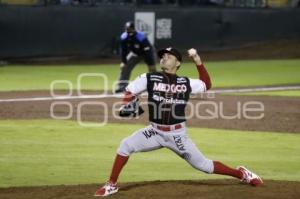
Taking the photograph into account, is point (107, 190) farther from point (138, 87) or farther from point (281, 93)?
point (281, 93)

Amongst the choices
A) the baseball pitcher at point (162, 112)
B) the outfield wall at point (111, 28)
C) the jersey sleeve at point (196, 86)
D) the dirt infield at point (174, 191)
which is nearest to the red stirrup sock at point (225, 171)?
the dirt infield at point (174, 191)

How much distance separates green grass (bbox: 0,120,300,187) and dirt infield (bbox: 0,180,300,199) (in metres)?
0.78

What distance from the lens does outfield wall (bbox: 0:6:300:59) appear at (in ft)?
91.2

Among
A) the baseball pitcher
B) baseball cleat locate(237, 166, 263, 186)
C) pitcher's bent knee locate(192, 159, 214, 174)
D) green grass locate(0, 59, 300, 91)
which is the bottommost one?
green grass locate(0, 59, 300, 91)

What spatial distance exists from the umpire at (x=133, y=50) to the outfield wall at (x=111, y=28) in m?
8.84

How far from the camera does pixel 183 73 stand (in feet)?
82.0

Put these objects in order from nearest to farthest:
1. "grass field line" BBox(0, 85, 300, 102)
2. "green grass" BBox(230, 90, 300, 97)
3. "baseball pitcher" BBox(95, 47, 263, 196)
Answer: "baseball pitcher" BBox(95, 47, 263, 196), "grass field line" BBox(0, 85, 300, 102), "green grass" BBox(230, 90, 300, 97)

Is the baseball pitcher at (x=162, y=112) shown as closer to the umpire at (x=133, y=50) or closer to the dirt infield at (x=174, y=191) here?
the dirt infield at (x=174, y=191)

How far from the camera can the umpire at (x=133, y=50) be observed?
19.2m

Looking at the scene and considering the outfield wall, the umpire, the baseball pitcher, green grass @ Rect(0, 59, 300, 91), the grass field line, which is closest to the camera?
the baseball pitcher

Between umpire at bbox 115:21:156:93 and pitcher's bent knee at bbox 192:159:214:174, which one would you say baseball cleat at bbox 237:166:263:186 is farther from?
umpire at bbox 115:21:156:93

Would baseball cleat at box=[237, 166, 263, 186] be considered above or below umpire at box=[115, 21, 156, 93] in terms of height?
below

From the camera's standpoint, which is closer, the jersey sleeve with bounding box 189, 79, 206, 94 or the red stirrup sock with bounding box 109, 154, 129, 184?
the red stirrup sock with bounding box 109, 154, 129, 184

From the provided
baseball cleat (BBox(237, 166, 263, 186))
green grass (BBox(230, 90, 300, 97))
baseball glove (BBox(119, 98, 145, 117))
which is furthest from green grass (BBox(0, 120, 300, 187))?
green grass (BBox(230, 90, 300, 97))
